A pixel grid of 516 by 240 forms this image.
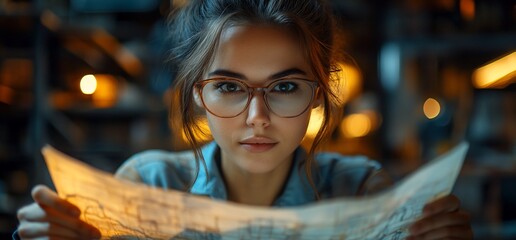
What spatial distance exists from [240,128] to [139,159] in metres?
0.28

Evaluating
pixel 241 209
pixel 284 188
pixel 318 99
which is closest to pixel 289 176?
pixel 284 188

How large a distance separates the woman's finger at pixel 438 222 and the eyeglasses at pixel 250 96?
0.22 metres

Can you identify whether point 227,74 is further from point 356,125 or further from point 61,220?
point 356,125

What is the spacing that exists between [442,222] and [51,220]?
45 cm

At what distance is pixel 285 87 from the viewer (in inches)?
32.9

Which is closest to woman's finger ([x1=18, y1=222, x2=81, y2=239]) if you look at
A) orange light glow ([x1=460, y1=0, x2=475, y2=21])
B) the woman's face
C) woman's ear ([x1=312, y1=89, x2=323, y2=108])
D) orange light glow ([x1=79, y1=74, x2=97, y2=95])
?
the woman's face

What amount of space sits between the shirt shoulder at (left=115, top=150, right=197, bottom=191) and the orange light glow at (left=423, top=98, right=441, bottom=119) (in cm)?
250

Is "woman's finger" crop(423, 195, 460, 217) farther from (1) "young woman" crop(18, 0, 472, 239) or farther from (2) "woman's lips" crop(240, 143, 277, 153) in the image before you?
(2) "woman's lips" crop(240, 143, 277, 153)

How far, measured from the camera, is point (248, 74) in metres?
0.82

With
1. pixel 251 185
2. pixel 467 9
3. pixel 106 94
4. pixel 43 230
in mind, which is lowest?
pixel 43 230

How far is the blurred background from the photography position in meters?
2.93

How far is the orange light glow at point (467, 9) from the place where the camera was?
2.71 metres

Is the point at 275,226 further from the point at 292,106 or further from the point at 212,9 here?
the point at 212,9

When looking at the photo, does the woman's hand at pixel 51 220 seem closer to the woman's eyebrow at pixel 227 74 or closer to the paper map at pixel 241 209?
the paper map at pixel 241 209
